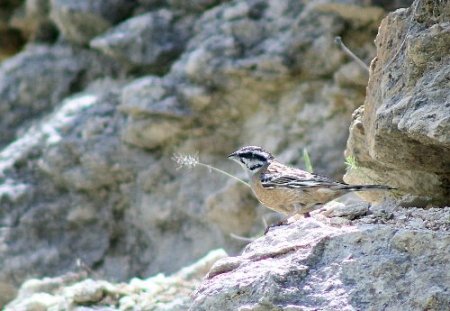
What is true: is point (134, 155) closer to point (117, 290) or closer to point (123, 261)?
point (123, 261)

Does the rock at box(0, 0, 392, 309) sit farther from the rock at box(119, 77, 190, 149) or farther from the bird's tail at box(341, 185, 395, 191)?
the bird's tail at box(341, 185, 395, 191)

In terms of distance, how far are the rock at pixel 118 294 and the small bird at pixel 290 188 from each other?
1.13 m

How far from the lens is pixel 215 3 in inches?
364

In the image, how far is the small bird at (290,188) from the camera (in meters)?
5.84

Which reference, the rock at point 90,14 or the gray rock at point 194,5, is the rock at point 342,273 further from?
the rock at point 90,14

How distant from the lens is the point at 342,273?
4.04 meters

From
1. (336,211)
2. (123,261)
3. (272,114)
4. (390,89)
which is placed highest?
(390,89)

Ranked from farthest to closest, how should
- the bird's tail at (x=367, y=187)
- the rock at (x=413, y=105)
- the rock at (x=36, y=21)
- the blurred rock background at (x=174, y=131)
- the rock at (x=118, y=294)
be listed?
1. the rock at (x=36, y=21)
2. the blurred rock background at (x=174, y=131)
3. the rock at (x=118, y=294)
4. the bird's tail at (x=367, y=187)
5. the rock at (x=413, y=105)

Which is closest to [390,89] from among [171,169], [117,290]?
[117,290]

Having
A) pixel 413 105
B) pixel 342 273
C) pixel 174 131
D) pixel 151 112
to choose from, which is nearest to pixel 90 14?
pixel 151 112

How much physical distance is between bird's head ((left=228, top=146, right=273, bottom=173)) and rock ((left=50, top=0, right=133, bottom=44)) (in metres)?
3.50

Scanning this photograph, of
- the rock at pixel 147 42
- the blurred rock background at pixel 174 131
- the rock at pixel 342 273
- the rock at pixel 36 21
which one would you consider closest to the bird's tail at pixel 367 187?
the rock at pixel 342 273

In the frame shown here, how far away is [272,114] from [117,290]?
2.38 metres

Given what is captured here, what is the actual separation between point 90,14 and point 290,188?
439cm
